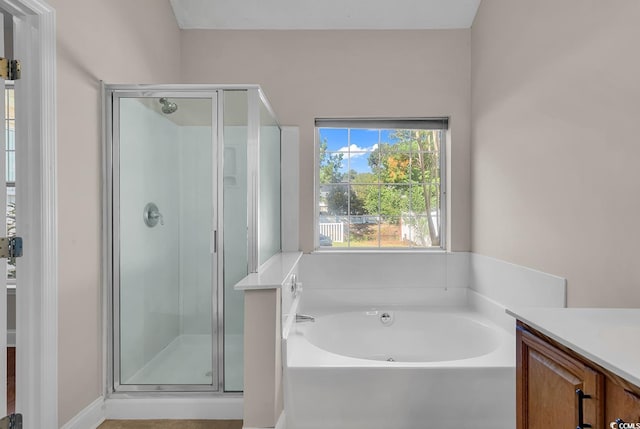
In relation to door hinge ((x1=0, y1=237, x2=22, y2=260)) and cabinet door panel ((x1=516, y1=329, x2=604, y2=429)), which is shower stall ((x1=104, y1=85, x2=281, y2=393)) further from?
cabinet door panel ((x1=516, y1=329, x2=604, y2=429))

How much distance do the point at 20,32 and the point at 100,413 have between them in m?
1.82

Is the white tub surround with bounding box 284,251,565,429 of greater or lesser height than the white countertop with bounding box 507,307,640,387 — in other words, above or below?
below

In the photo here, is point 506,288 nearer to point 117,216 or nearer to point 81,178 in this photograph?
point 117,216

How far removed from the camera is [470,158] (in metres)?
3.16

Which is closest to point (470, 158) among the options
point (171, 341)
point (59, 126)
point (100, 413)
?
point (171, 341)

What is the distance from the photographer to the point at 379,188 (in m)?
3.31

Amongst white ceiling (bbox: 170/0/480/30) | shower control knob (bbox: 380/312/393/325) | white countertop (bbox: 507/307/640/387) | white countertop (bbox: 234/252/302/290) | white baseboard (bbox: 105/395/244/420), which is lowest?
white baseboard (bbox: 105/395/244/420)

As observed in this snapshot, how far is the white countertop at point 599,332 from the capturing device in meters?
0.94

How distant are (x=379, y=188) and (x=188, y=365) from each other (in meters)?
1.88

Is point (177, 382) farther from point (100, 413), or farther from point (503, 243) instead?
point (503, 243)

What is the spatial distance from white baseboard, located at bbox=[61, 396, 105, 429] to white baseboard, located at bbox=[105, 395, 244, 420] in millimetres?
44

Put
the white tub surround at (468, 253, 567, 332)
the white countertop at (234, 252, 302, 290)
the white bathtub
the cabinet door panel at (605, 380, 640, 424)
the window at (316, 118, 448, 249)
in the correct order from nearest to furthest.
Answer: the cabinet door panel at (605, 380, 640, 424), the white countertop at (234, 252, 302, 290), the white bathtub, the white tub surround at (468, 253, 567, 332), the window at (316, 118, 448, 249)

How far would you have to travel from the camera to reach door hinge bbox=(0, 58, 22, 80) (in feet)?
5.22

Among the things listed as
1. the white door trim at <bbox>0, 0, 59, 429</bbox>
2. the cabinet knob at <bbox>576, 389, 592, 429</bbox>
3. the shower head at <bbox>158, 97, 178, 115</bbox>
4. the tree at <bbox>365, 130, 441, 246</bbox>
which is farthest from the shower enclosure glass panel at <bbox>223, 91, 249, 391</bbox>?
the cabinet knob at <bbox>576, 389, 592, 429</bbox>
